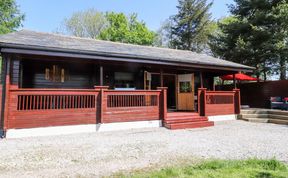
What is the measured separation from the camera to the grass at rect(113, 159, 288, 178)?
3.66m

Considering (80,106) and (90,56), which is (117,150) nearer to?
(80,106)

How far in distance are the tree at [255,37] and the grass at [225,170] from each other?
46.6ft

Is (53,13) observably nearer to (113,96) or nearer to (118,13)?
(118,13)

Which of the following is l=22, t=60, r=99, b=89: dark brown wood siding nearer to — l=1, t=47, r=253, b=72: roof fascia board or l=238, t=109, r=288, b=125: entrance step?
l=1, t=47, r=253, b=72: roof fascia board

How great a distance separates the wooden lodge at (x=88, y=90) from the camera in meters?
7.12

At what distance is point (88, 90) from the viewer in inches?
311

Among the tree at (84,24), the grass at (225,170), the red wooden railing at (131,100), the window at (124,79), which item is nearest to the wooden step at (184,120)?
the red wooden railing at (131,100)

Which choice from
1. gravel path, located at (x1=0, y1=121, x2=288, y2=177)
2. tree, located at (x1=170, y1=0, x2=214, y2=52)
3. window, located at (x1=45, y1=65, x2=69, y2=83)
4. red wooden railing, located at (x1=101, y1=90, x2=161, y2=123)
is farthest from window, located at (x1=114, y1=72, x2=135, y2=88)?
tree, located at (x1=170, y1=0, x2=214, y2=52)

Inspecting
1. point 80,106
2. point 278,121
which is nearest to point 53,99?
point 80,106

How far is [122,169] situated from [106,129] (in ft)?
13.6

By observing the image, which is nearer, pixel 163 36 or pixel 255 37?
pixel 255 37

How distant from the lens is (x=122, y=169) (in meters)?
4.07

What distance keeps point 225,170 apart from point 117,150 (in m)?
2.54

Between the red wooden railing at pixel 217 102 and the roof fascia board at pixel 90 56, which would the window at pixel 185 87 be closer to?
the red wooden railing at pixel 217 102
